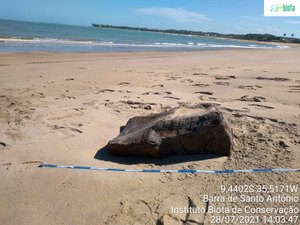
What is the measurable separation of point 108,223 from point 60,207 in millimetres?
467

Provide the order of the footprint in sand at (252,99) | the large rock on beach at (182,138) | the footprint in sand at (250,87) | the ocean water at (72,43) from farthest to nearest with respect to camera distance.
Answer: the ocean water at (72,43) < the footprint in sand at (250,87) < the footprint in sand at (252,99) < the large rock on beach at (182,138)

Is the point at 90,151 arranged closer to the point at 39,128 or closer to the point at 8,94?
the point at 39,128

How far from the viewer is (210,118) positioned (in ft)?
10.4

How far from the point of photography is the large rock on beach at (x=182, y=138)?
3.13m

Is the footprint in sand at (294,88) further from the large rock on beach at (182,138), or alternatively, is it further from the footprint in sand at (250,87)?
the large rock on beach at (182,138)

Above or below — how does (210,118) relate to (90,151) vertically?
above

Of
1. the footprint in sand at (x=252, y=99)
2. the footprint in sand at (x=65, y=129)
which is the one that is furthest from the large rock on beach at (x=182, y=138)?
the footprint in sand at (x=252, y=99)

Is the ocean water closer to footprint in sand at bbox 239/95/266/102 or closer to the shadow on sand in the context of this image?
footprint in sand at bbox 239/95/266/102

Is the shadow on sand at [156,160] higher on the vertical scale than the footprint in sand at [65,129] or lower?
lower

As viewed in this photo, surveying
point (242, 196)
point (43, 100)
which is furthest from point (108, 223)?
point (43, 100)

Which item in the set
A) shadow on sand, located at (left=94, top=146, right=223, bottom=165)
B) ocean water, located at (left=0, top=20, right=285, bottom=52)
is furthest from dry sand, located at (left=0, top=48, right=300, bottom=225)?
ocean water, located at (left=0, top=20, right=285, bottom=52)

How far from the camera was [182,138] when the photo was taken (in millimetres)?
3178

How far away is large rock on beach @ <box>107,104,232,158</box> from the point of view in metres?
3.13

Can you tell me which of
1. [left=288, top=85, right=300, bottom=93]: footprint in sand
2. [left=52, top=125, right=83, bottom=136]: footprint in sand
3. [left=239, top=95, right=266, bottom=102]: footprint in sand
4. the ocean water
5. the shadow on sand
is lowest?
the shadow on sand
